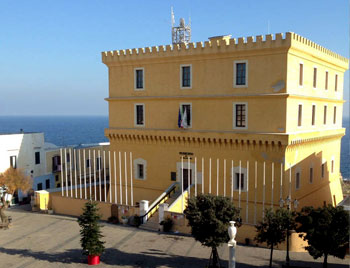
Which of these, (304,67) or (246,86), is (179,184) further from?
(304,67)

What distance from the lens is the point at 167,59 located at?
2938cm

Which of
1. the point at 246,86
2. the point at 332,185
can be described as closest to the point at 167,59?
the point at 246,86

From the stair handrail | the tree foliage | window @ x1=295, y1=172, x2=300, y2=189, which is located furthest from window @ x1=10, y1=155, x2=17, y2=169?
window @ x1=295, y1=172, x2=300, y2=189

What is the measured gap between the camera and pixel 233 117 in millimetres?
26938

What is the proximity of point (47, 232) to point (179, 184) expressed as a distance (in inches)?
402

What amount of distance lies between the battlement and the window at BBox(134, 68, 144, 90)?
1.06m

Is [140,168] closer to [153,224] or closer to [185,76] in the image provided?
[153,224]

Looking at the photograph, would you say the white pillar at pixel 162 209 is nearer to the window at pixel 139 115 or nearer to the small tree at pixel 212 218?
the small tree at pixel 212 218

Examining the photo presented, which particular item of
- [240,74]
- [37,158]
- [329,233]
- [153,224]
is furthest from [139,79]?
[329,233]

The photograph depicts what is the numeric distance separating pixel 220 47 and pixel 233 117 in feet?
16.5

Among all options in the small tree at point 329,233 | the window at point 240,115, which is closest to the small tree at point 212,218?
the small tree at point 329,233

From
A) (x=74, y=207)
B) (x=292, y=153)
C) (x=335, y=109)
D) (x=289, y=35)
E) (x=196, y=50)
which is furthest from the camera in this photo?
(x=335, y=109)

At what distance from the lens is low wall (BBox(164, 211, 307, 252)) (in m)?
21.2

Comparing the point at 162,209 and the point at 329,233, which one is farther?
the point at 162,209
